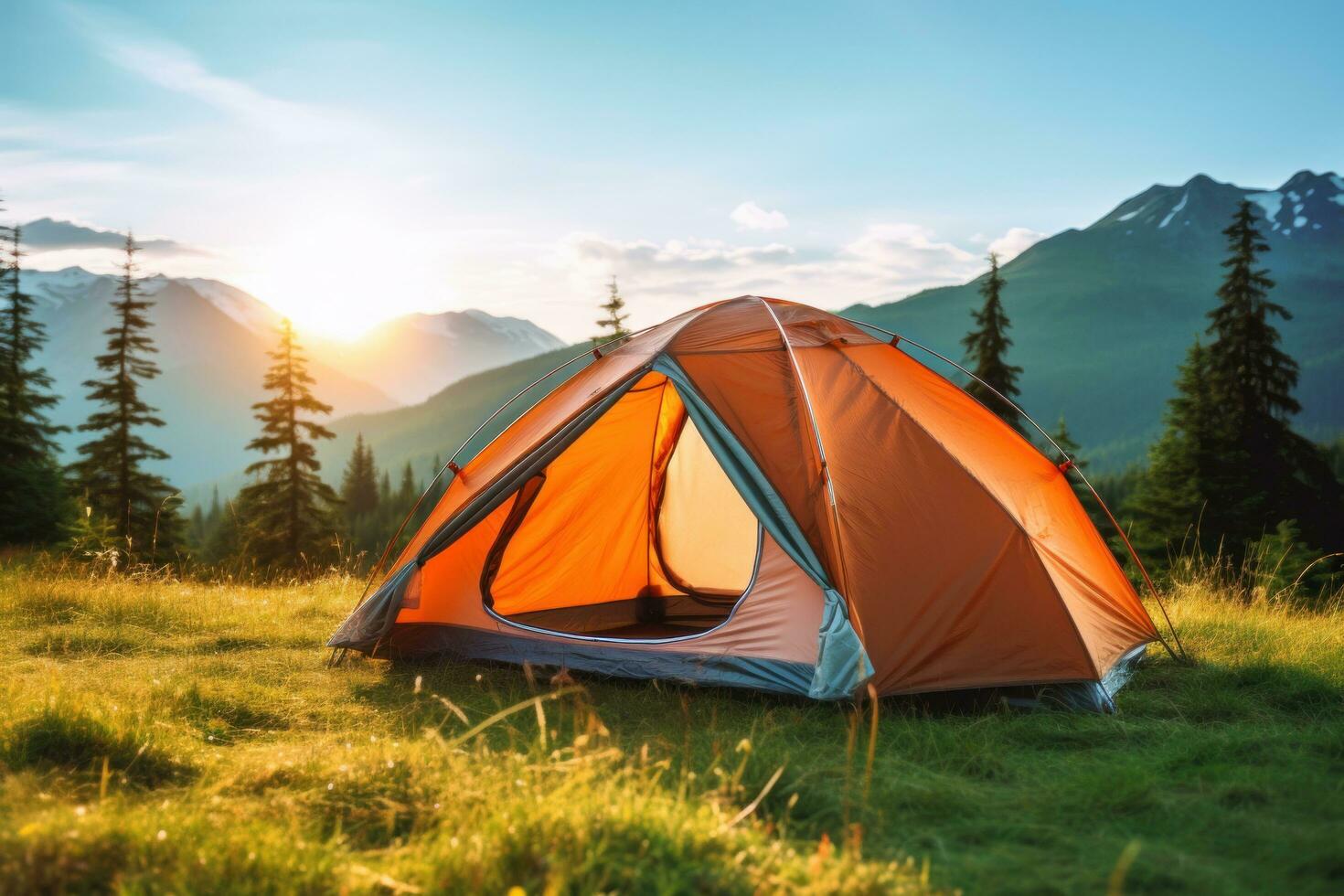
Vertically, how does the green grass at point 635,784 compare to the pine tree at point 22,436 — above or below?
below

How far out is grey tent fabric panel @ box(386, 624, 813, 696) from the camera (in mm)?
5242

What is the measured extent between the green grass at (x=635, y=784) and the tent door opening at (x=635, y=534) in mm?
1314

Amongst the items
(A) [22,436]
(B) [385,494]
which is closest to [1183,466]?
(A) [22,436]

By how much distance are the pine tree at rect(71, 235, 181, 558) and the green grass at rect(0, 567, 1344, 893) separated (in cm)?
2209

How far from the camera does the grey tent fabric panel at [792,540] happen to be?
480cm

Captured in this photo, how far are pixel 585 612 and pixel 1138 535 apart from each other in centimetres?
2660

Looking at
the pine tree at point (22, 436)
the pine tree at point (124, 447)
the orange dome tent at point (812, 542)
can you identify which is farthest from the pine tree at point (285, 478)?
the orange dome tent at point (812, 542)

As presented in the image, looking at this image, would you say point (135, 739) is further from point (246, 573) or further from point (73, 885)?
point (246, 573)

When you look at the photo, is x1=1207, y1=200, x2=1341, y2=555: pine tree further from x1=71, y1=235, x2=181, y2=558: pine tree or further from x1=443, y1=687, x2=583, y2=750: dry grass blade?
x1=71, y1=235, x2=181, y2=558: pine tree

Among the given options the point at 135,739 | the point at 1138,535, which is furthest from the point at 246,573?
Answer: the point at 1138,535

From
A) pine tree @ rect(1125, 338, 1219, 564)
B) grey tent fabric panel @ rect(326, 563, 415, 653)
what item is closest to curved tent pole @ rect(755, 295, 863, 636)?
grey tent fabric panel @ rect(326, 563, 415, 653)

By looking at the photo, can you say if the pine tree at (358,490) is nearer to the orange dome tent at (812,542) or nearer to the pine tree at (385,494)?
the pine tree at (385,494)

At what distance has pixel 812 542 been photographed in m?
5.23

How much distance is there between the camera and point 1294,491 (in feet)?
91.8
